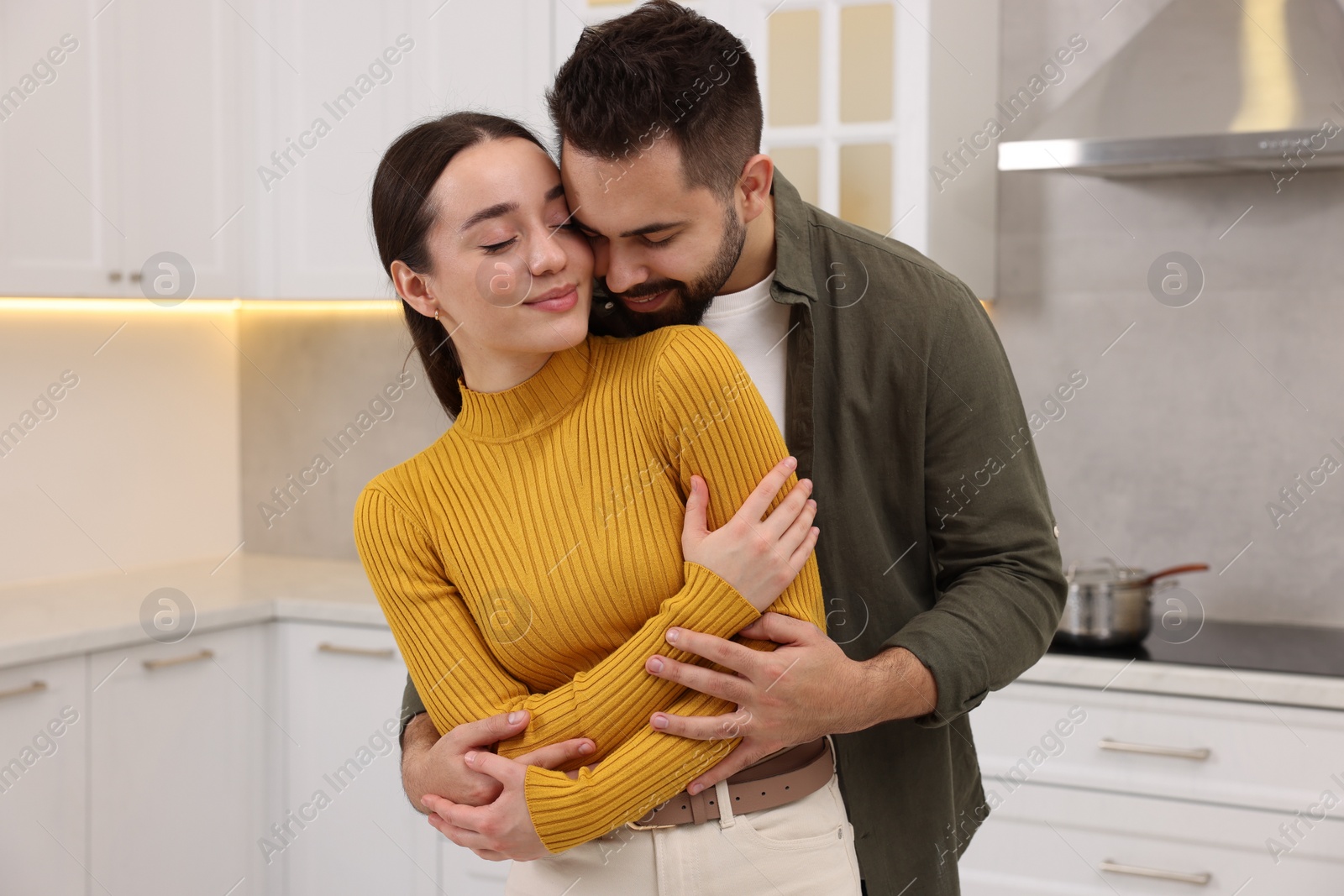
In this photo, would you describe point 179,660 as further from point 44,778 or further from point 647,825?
point 647,825

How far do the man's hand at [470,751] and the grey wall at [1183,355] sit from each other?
1.75 m

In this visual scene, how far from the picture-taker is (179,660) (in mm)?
2340

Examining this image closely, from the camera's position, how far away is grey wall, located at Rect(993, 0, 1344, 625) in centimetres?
231

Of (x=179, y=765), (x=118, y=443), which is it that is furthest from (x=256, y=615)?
(x=118, y=443)

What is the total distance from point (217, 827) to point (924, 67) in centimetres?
207

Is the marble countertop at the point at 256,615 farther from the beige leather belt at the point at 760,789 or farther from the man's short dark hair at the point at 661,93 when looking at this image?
the man's short dark hair at the point at 661,93

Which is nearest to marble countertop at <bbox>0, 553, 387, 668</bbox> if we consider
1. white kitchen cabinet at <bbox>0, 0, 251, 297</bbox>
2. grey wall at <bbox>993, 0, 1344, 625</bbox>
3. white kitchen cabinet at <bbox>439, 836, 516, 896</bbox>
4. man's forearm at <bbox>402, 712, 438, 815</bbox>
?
white kitchen cabinet at <bbox>439, 836, 516, 896</bbox>

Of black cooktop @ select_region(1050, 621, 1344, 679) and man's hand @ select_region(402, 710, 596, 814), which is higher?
man's hand @ select_region(402, 710, 596, 814)

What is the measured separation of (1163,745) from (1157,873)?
21 centimetres

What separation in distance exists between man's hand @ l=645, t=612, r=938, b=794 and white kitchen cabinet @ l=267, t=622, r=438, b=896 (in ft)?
5.15

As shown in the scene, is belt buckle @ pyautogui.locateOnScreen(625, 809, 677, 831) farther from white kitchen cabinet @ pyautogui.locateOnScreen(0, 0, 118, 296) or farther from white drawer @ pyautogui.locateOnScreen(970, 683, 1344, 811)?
white kitchen cabinet @ pyautogui.locateOnScreen(0, 0, 118, 296)

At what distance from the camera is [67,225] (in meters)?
2.41

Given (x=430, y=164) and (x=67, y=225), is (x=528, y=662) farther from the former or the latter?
(x=67, y=225)

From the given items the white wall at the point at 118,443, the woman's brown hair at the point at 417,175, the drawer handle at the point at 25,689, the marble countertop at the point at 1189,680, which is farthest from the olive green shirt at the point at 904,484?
the white wall at the point at 118,443
